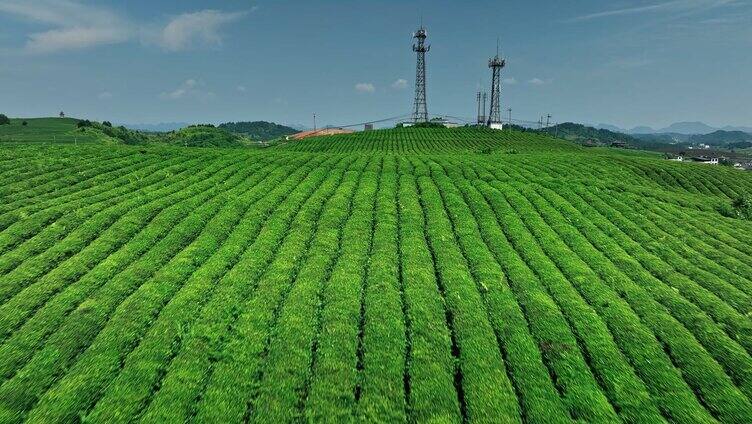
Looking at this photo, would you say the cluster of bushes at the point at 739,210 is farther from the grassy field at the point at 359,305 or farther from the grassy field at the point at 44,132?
the grassy field at the point at 44,132

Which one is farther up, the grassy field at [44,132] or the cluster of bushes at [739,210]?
the grassy field at [44,132]

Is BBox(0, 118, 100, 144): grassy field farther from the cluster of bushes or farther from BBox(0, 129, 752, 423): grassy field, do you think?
the cluster of bushes

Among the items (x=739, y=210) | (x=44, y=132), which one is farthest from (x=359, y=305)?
(x=44, y=132)

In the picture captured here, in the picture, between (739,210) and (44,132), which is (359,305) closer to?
(739,210)

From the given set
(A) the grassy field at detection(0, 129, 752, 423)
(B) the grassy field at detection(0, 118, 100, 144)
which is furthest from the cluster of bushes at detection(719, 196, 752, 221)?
(B) the grassy field at detection(0, 118, 100, 144)

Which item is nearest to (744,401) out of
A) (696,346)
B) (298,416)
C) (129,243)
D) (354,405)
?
(696,346)

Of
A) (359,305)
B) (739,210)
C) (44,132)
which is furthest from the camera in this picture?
(44,132)

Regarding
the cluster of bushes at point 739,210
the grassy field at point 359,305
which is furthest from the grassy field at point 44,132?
the cluster of bushes at point 739,210

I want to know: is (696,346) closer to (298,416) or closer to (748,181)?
(298,416)

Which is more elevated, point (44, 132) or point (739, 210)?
point (44, 132)
